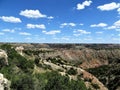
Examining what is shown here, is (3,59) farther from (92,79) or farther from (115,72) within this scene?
(115,72)

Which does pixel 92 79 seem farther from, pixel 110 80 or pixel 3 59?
pixel 110 80

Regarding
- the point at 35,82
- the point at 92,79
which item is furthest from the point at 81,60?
the point at 35,82

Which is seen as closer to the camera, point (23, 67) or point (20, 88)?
point (20, 88)

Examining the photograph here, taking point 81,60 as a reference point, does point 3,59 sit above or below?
above

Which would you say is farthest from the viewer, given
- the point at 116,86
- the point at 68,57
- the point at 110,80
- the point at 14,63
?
the point at 68,57

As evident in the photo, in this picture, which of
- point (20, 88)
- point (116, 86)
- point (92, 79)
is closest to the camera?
point (20, 88)

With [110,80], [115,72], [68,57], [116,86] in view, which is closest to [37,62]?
[116,86]

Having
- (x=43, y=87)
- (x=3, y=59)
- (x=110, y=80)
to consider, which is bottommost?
(x=110, y=80)

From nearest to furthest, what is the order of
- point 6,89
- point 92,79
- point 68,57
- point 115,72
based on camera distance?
1. point 6,89
2. point 92,79
3. point 115,72
4. point 68,57

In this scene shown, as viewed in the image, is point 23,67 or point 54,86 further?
point 23,67
